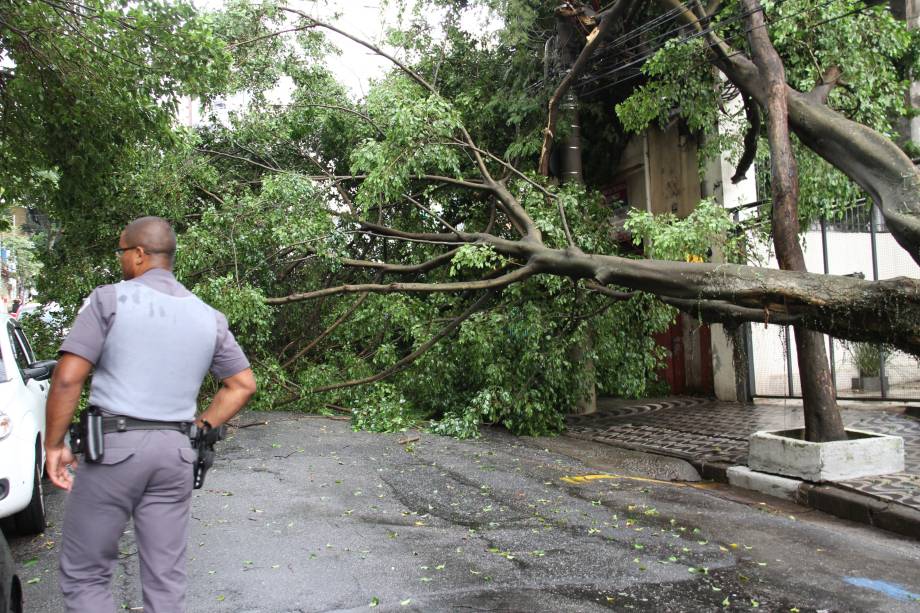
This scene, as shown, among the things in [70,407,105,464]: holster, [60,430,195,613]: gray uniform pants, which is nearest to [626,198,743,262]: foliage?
[60,430,195,613]: gray uniform pants

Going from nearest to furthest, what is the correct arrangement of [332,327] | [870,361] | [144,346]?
[144,346] < [870,361] < [332,327]

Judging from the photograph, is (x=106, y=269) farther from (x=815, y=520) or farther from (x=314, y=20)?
A: (x=815, y=520)

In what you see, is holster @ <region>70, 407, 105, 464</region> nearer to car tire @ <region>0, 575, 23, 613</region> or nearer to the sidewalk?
car tire @ <region>0, 575, 23, 613</region>

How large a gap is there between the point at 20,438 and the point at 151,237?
114 inches

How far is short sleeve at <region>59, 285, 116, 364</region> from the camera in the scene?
272 centimetres

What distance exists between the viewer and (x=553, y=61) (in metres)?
12.0

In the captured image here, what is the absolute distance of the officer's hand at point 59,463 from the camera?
2.76 m

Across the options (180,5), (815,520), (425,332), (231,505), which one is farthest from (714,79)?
(231,505)

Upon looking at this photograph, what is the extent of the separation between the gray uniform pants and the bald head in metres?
0.76

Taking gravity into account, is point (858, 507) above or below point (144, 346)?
below

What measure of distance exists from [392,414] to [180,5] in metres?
5.74

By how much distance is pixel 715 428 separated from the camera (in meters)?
10.7

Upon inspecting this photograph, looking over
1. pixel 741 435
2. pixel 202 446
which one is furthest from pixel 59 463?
pixel 741 435

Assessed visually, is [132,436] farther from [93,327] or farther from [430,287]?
[430,287]
